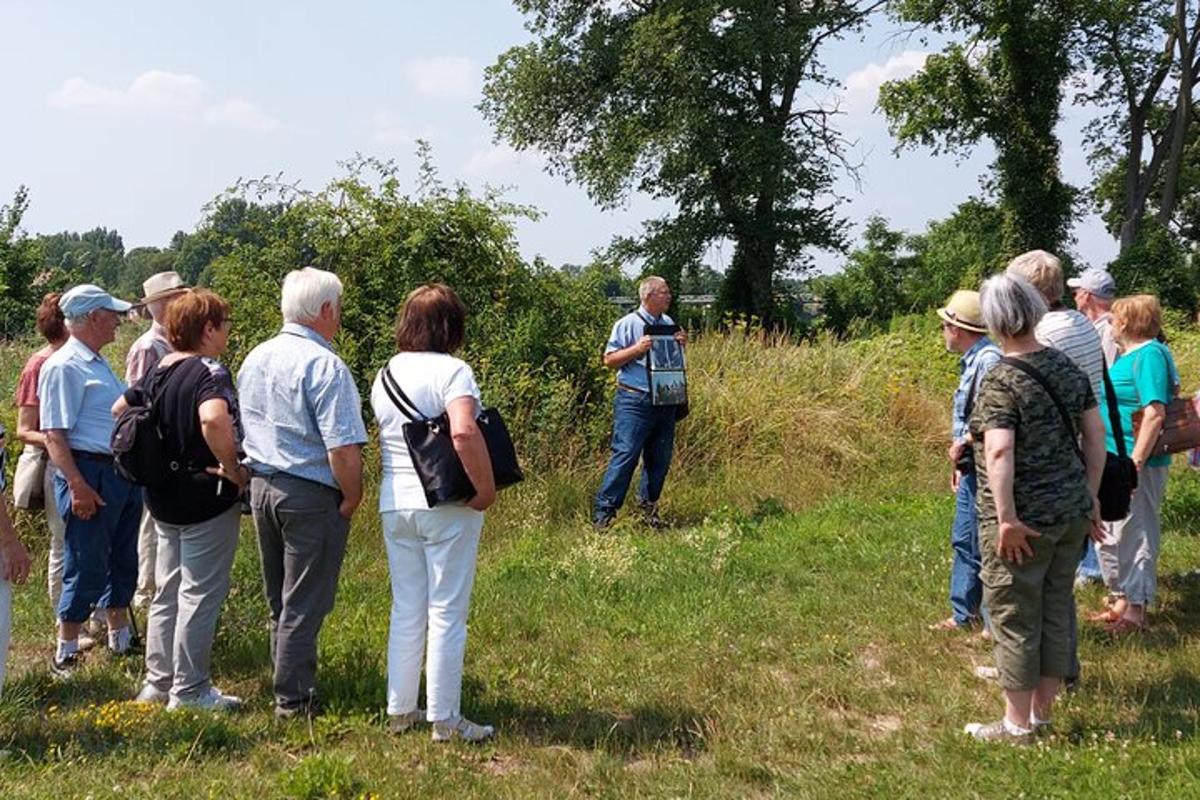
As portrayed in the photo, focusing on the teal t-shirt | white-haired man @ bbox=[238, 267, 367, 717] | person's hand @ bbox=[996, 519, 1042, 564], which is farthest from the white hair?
the teal t-shirt

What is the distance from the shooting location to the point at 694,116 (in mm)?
30656

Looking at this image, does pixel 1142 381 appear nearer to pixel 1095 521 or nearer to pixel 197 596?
pixel 1095 521

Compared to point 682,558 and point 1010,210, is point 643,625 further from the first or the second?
point 1010,210

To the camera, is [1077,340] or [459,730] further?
[1077,340]

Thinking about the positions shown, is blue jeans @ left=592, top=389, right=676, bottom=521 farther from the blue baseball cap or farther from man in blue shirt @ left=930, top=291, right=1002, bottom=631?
the blue baseball cap

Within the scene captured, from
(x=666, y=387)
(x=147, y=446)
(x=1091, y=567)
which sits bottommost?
(x=1091, y=567)

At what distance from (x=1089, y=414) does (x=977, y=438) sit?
1.37 feet

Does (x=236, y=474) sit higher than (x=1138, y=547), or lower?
higher

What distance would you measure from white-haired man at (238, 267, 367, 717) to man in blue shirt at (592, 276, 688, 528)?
3.97 m

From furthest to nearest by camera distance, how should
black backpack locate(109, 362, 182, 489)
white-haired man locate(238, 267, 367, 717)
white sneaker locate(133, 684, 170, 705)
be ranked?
1. white sneaker locate(133, 684, 170, 705)
2. black backpack locate(109, 362, 182, 489)
3. white-haired man locate(238, 267, 367, 717)

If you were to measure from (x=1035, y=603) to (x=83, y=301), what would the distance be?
14.7 feet

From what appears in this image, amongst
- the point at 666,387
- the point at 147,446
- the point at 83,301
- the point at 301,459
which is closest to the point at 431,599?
the point at 301,459

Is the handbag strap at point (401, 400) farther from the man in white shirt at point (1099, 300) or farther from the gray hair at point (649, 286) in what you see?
the gray hair at point (649, 286)

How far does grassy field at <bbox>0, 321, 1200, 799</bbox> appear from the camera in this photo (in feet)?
11.9
